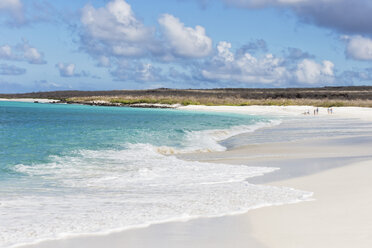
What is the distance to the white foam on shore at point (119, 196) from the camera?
285 inches

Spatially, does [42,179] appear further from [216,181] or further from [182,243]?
[182,243]

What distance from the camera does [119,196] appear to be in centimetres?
968

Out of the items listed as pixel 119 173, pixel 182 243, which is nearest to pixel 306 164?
pixel 119 173

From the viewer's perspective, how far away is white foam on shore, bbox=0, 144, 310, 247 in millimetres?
7234

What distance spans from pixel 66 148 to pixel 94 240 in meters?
14.1

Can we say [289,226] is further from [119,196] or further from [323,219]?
[119,196]

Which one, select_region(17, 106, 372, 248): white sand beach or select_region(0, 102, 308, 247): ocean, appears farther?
select_region(0, 102, 308, 247): ocean

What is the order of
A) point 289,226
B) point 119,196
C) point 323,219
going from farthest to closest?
point 119,196 → point 323,219 → point 289,226

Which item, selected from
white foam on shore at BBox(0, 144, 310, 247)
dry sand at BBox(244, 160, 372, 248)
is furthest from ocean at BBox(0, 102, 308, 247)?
dry sand at BBox(244, 160, 372, 248)

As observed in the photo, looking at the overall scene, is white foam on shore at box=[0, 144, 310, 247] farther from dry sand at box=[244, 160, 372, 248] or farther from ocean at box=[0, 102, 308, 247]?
dry sand at box=[244, 160, 372, 248]

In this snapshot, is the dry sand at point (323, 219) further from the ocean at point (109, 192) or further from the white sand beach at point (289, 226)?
the ocean at point (109, 192)

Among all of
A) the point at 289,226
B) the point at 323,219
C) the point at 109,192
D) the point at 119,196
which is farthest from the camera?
the point at 109,192

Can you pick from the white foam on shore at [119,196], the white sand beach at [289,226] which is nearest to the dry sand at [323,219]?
the white sand beach at [289,226]

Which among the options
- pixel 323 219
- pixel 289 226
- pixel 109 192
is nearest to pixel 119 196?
pixel 109 192
